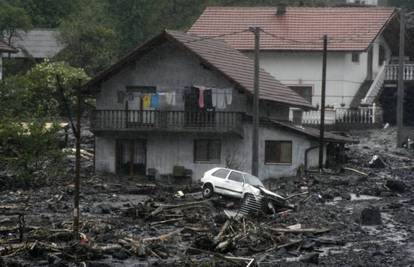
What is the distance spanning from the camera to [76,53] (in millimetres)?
73312

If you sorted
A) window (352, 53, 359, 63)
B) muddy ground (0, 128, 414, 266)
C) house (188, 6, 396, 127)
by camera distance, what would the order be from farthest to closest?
1. window (352, 53, 359, 63)
2. house (188, 6, 396, 127)
3. muddy ground (0, 128, 414, 266)

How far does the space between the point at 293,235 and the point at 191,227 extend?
3308 mm

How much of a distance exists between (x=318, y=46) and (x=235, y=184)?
29.2m

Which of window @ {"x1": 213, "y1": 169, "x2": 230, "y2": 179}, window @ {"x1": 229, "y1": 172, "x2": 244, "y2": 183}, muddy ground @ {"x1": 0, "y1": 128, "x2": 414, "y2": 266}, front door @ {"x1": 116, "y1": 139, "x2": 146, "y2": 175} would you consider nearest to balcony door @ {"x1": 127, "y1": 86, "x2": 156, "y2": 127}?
front door @ {"x1": 116, "y1": 139, "x2": 146, "y2": 175}

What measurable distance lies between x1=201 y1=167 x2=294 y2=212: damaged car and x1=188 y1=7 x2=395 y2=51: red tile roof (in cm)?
2786

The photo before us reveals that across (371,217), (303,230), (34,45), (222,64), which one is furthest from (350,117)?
(303,230)

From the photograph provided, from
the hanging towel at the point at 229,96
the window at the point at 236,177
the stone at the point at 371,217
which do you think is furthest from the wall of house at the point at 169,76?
the stone at the point at 371,217

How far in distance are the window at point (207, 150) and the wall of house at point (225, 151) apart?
0.72 feet

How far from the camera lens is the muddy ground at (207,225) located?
26938 mm

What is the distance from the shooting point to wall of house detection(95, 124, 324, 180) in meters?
47.9

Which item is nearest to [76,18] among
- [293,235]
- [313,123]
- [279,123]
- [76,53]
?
[76,53]

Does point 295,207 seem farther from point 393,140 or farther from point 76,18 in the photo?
point 76,18

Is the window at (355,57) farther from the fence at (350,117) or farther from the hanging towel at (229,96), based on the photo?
the hanging towel at (229,96)

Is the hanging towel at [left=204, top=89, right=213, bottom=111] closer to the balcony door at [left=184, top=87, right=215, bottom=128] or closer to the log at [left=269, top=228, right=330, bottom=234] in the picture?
the balcony door at [left=184, top=87, right=215, bottom=128]
